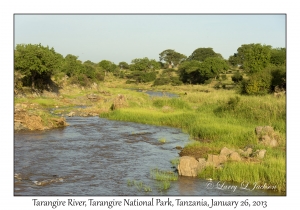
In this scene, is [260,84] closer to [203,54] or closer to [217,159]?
[217,159]

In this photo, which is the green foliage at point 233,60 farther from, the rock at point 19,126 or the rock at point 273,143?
the rock at point 273,143

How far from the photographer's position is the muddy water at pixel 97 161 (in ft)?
37.2

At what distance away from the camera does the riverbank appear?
12.2m

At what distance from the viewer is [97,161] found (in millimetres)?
14906

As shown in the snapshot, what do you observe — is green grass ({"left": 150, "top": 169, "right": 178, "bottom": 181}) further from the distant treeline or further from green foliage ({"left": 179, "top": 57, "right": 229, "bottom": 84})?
green foliage ({"left": 179, "top": 57, "right": 229, "bottom": 84})

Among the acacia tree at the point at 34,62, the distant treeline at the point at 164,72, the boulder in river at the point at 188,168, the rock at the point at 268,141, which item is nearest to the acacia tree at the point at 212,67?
the distant treeline at the point at 164,72

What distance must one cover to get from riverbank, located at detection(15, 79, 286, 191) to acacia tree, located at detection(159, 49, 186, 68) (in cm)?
5454

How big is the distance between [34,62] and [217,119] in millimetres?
20725

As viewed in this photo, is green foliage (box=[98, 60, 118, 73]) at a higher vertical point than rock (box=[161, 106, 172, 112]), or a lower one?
higher

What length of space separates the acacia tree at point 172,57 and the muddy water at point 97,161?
70.3m

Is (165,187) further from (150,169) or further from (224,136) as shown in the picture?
(224,136)

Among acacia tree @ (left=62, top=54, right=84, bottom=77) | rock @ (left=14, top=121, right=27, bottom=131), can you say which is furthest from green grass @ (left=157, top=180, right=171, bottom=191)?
acacia tree @ (left=62, top=54, right=84, bottom=77)
